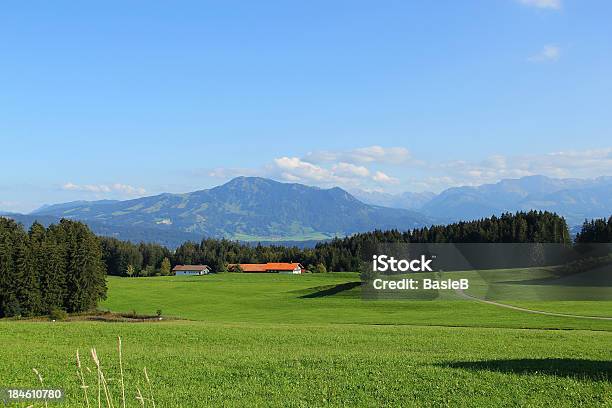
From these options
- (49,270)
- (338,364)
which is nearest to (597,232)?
(49,270)

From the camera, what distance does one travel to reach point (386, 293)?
87.6m

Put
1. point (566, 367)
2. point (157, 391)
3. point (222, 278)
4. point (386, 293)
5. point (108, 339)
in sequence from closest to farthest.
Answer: point (157, 391) < point (566, 367) < point (108, 339) < point (386, 293) < point (222, 278)

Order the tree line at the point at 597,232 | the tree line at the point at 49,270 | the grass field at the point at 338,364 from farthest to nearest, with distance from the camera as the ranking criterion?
the tree line at the point at 597,232, the tree line at the point at 49,270, the grass field at the point at 338,364

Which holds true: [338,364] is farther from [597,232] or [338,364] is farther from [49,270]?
[597,232]

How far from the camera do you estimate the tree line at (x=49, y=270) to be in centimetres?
8550

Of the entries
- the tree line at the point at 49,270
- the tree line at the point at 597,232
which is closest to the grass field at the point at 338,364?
the tree line at the point at 49,270

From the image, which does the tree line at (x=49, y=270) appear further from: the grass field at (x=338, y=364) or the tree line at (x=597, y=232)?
the tree line at (x=597, y=232)

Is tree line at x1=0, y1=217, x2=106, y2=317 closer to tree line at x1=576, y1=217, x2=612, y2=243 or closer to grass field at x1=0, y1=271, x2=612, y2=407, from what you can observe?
grass field at x1=0, y1=271, x2=612, y2=407

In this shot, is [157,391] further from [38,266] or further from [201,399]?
[38,266]

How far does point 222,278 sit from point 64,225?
82.1 metres

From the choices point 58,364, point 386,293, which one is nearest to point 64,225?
point 386,293

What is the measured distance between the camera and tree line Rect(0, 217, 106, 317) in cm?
8550

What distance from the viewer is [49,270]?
8875cm

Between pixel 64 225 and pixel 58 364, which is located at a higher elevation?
pixel 64 225
